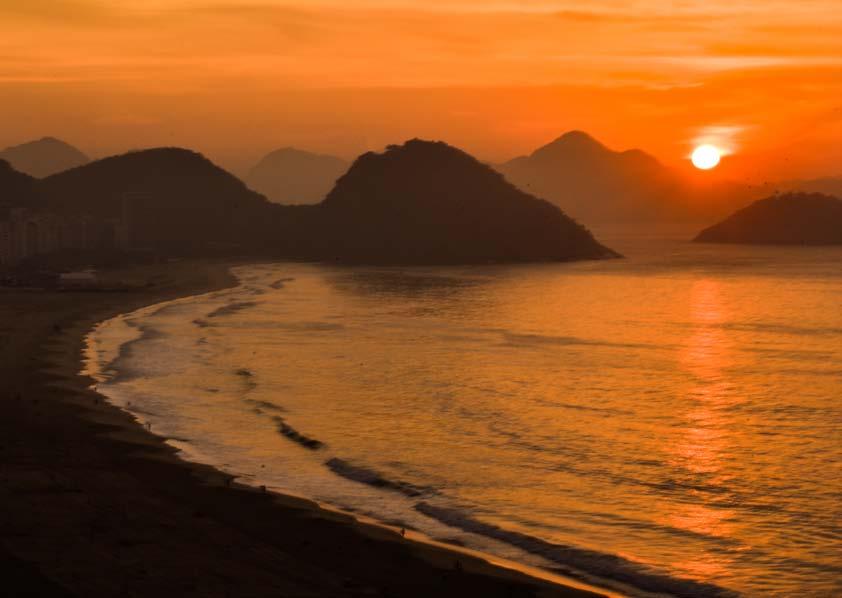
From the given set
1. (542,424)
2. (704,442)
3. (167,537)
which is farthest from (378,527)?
(704,442)

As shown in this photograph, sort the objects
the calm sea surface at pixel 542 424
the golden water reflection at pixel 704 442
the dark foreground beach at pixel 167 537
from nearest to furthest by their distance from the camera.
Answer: the dark foreground beach at pixel 167 537
the calm sea surface at pixel 542 424
the golden water reflection at pixel 704 442

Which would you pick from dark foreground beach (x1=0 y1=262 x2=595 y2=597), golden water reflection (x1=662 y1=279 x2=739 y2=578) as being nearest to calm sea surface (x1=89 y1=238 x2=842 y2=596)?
golden water reflection (x1=662 y1=279 x2=739 y2=578)

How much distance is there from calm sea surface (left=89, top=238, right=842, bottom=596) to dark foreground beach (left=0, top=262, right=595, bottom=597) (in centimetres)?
259

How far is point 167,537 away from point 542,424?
25.7 m

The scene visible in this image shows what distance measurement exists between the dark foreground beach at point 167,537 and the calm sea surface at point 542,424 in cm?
259

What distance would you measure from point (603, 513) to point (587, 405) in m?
22.1

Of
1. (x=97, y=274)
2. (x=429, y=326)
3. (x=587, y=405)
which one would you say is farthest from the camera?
(x=97, y=274)

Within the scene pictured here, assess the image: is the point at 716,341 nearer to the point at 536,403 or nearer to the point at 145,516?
the point at 536,403

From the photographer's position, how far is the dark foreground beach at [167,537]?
24453mm

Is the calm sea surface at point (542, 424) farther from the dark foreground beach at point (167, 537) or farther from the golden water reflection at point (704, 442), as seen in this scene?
the dark foreground beach at point (167, 537)

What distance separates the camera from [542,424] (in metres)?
50.3

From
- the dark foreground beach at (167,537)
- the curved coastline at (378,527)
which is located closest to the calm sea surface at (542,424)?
the curved coastline at (378,527)

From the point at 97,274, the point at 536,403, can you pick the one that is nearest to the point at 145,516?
the point at 536,403

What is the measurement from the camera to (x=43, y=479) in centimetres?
3350
